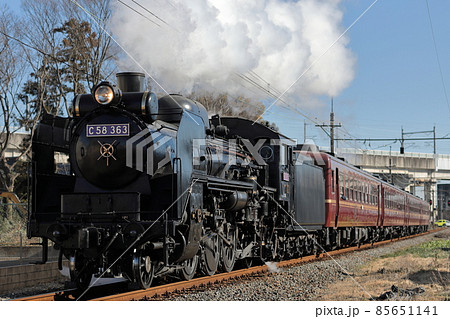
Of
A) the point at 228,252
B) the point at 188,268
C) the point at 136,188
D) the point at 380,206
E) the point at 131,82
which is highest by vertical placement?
the point at 131,82

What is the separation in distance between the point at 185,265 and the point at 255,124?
570 centimetres

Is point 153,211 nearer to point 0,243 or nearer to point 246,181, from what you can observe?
point 246,181

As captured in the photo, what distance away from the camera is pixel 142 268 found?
1046cm

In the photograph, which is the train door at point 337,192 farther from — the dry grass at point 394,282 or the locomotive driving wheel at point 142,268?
the locomotive driving wheel at point 142,268

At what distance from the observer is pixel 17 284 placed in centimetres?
1315

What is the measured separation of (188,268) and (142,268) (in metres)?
1.73

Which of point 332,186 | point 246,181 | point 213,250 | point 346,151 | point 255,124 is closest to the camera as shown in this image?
point 213,250

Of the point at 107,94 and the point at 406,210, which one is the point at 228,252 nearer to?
the point at 107,94

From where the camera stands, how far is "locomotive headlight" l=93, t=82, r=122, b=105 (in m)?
10.5

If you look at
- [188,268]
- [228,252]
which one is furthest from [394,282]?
[188,268]

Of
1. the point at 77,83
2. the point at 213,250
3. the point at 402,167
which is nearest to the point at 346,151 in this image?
the point at 402,167

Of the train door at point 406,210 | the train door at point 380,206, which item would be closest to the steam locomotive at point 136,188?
the train door at point 380,206

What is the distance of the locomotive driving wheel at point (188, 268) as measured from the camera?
1178 cm

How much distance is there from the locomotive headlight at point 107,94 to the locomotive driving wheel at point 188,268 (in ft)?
11.9
